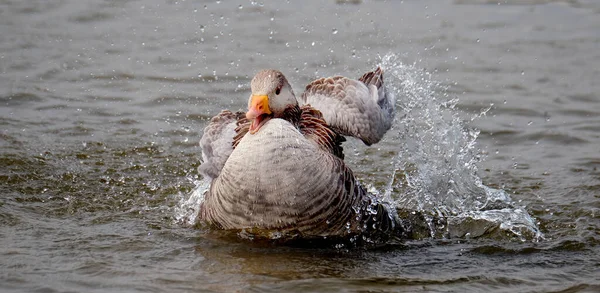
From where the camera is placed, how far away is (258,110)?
5.90m

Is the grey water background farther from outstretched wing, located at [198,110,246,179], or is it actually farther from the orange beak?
the orange beak

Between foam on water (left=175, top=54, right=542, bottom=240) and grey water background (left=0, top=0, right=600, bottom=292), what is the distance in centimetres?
18

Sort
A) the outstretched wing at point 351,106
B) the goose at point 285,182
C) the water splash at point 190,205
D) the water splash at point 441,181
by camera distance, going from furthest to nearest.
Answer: the outstretched wing at point 351,106, the water splash at point 441,181, the water splash at point 190,205, the goose at point 285,182

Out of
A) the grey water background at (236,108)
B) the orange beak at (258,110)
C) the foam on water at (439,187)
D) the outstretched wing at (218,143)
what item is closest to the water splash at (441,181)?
the foam on water at (439,187)

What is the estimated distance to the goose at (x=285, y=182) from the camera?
5.84 m

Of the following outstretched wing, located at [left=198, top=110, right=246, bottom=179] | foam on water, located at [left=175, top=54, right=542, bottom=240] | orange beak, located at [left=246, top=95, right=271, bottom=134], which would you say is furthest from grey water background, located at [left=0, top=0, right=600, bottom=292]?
orange beak, located at [left=246, top=95, right=271, bottom=134]

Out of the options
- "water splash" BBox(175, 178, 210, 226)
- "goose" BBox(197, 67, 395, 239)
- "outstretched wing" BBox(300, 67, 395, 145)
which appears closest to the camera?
"goose" BBox(197, 67, 395, 239)

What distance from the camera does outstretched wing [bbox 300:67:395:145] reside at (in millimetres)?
7395

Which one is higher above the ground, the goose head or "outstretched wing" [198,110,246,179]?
the goose head

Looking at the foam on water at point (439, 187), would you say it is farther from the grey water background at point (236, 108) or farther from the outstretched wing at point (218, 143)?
the outstretched wing at point (218, 143)

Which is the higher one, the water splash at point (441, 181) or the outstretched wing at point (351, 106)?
the outstretched wing at point (351, 106)

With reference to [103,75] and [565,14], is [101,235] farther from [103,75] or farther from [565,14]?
[565,14]

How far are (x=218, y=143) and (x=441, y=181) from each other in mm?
2072

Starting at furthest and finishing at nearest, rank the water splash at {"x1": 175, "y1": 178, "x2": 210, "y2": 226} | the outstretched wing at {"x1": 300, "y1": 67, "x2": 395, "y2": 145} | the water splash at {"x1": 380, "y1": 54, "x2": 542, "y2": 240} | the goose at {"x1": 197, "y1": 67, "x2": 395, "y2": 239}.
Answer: the outstretched wing at {"x1": 300, "y1": 67, "x2": 395, "y2": 145} < the water splash at {"x1": 380, "y1": 54, "x2": 542, "y2": 240} < the water splash at {"x1": 175, "y1": 178, "x2": 210, "y2": 226} < the goose at {"x1": 197, "y1": 67, "x2": 395, "y2": 239}
